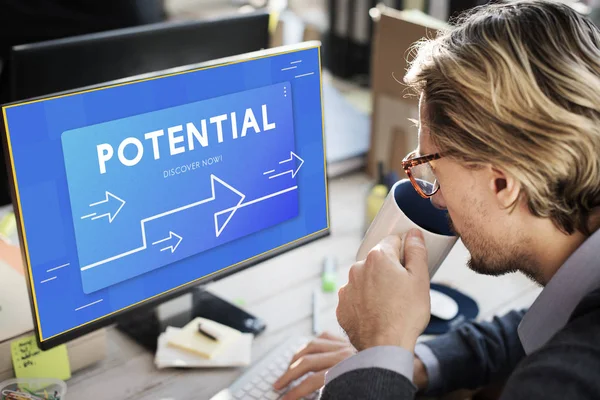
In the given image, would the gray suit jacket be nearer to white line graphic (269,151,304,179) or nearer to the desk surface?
the desk surface

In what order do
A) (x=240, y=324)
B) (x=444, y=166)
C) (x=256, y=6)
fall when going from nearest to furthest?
(x=444, y=166) < (x=240, y=324) < (x=256, y=6)

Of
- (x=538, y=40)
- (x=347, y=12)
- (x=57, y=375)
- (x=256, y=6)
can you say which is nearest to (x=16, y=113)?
(x=57, y=375)

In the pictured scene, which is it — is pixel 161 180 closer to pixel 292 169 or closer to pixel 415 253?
pixel 292 169

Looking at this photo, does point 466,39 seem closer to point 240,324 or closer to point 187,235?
point 187,235

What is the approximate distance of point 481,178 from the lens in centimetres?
100

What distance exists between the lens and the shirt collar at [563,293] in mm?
956

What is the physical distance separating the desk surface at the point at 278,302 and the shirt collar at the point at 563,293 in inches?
13.1

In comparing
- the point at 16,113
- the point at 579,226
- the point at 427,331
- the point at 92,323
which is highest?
the point at 16,113

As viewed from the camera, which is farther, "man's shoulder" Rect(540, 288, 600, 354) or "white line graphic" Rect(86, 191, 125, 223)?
"white line graphic" Rect(86, 191, 125, 223)

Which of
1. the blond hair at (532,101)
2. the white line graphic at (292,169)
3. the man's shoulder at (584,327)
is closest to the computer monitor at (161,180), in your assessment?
the white line graphic at (292,169)

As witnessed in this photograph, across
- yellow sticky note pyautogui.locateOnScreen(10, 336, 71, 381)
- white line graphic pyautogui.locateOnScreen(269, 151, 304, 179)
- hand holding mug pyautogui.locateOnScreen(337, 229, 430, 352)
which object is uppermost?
white line graphic pyautogui.locateOnScreen(269, 151, 304, 179)

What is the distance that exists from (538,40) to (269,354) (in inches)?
27.1

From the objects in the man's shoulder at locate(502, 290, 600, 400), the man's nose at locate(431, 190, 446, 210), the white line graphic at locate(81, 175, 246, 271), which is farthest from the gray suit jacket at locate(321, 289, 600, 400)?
the white line graphic at locate(81, 175, 246, 271)

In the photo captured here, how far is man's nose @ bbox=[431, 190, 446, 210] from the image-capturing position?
111cm
